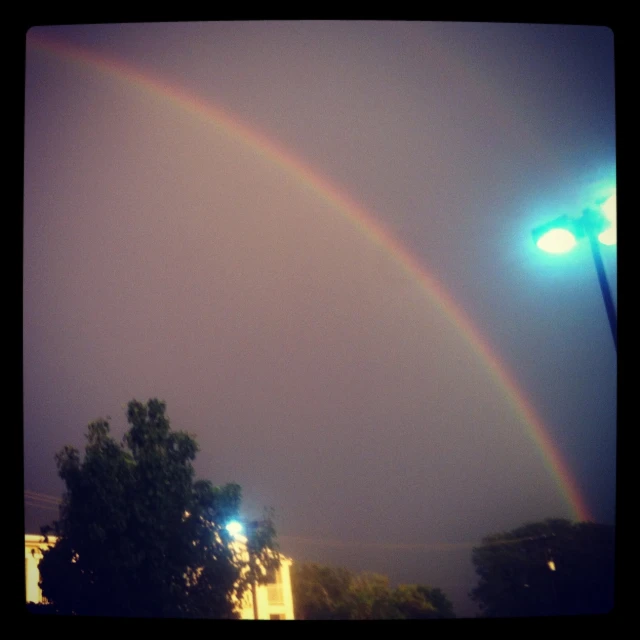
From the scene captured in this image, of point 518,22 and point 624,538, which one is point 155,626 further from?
point 518,22

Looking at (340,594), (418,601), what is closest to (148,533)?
(340,594)

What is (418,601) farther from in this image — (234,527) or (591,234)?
(591,234)

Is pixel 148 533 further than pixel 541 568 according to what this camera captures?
No

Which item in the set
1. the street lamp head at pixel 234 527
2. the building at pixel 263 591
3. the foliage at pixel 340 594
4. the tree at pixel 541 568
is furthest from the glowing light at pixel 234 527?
the tree at pixel 541 568

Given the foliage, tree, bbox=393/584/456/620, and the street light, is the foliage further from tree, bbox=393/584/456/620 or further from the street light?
the street light

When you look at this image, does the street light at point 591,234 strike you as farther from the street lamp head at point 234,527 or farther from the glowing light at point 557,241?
the street lamp head at point 234,527

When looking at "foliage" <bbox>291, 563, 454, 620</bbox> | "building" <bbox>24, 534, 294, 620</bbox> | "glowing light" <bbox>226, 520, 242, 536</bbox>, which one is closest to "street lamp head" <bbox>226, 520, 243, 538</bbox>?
"glowing light" <bbox>226, 520, 242, 536</bbox>

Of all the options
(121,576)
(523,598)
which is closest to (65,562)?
(121,576)

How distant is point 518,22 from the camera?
18.1ft

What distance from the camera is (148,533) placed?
48.3ft

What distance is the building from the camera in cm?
1534

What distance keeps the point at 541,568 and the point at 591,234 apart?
Result: 22587mm

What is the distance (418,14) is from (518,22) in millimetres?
1134

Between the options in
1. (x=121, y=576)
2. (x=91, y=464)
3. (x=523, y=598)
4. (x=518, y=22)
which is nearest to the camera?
(x=518, y=22)
